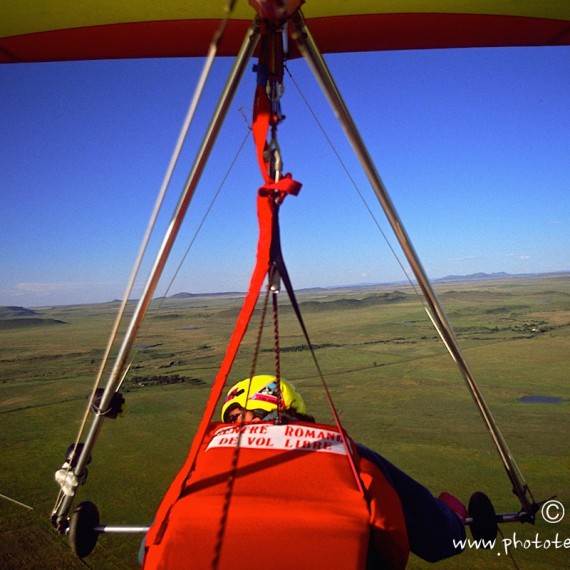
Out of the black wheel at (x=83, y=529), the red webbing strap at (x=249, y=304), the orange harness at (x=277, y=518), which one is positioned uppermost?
the red webbing strap at (x=249, y=304)

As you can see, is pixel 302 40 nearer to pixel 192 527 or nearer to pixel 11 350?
pixel 192 527

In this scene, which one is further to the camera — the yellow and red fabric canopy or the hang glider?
the yellow and red fabric canopy

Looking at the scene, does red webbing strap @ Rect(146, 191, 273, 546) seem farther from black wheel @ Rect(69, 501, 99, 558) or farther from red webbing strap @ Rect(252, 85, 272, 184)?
black wheel @ Rect(69, 501, 99, 558)

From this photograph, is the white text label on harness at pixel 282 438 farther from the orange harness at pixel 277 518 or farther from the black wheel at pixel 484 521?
the black wheel at pixel 484 521

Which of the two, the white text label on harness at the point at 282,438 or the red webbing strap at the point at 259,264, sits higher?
the red webbing strap at the point at 259,264

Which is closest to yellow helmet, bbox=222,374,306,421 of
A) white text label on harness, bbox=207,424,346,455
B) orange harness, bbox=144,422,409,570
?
white text label on harness, bbox=207,424,346,455

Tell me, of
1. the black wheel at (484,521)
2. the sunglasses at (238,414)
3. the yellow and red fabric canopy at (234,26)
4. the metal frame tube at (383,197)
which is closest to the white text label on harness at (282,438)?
the sunglasses at (238,414)

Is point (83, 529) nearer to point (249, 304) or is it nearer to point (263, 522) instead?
point (263, 522)
